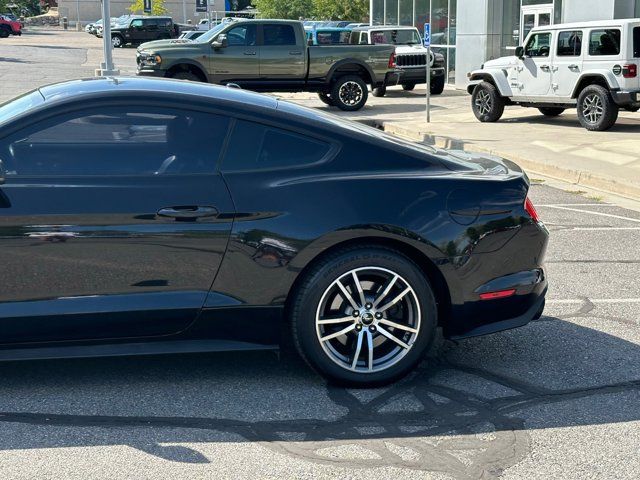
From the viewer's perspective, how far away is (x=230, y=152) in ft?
16.0

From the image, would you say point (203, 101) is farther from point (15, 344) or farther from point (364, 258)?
point (15, 344)

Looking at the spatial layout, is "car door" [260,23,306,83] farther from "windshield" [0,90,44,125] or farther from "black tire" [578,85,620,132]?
"windshield" [0,90,44,125]

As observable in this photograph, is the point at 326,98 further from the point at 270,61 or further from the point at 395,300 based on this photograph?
the point at 395,300

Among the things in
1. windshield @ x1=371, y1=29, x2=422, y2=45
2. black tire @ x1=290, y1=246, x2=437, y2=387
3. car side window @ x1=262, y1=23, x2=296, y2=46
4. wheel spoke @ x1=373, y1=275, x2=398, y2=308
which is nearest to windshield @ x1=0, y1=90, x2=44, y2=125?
black tire @ x1=290, y1=246, x2=437, y2=387

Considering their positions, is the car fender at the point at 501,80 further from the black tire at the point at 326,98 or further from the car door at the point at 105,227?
the car door at the point at 105,227

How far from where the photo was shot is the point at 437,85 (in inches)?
1059

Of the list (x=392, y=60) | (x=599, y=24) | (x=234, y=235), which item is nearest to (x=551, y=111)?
(x=599, y=24)

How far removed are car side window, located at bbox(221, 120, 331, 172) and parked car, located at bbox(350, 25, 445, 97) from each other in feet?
69.7

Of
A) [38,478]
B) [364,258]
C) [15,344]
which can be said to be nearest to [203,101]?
[364,258]

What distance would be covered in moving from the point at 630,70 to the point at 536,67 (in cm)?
228

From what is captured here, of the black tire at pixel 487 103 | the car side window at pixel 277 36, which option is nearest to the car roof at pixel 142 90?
the black tire at pixel 487 103

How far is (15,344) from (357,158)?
6.56ft

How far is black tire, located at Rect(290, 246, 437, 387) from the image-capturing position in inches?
190

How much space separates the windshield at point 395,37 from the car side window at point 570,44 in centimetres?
1022
